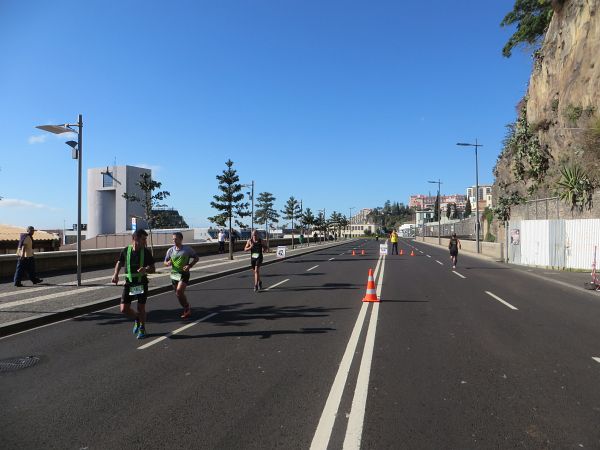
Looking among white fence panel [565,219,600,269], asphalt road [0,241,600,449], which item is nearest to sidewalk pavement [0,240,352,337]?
asphalt road [0,241,600,449]

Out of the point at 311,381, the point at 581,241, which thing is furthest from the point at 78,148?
the point at 581,241

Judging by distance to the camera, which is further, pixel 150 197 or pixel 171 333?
pixel 150 197

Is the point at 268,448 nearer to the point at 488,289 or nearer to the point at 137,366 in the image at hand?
the point at 137,366

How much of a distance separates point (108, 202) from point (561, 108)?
92562 millimetres

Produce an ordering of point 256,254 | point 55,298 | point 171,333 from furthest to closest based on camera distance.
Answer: point 256,254
point 55,298
point 171,333

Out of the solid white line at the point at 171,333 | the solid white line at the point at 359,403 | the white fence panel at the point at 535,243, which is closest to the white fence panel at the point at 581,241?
the white fence panel at the point at 535,243

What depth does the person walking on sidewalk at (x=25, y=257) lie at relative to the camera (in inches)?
517

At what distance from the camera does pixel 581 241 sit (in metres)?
19.1

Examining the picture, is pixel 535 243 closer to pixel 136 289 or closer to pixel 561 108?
pixel 561 108

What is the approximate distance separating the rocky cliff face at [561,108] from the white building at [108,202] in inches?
3090

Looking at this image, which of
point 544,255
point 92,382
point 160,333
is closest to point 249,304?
point 160,333

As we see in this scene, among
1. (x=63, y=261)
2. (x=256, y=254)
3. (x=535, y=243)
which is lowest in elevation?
(x=63, y=261)

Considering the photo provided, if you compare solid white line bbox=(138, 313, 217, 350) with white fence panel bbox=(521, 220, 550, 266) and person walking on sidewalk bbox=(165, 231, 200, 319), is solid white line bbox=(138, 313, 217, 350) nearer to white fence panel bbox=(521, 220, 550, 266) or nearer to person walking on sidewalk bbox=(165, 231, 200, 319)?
person walking on sidewalk bbox=(165, 231, 200, 319)

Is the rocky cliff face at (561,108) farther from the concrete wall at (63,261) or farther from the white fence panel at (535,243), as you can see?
the concrete wall at (63,261)
